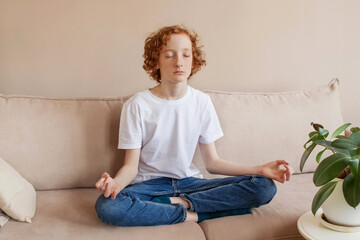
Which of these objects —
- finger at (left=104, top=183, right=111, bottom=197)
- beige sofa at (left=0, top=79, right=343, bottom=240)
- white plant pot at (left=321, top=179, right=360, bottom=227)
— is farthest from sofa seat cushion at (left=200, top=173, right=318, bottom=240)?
finger at (left=104, top=183, right=111, bottom=197)

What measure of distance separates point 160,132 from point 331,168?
0.75 meters

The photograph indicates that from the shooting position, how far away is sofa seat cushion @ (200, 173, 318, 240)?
1.52 meters

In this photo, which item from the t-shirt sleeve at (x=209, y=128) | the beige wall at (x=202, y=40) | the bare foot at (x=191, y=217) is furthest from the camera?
the beige wall at (x=202, y=40)

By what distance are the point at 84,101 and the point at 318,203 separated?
109 cm

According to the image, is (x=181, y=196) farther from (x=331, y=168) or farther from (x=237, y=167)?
(x=331, y=168)

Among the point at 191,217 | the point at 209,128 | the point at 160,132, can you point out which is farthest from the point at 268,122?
the point at 191,217

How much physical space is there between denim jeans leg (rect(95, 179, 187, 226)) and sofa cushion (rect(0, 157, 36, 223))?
252 millimetres

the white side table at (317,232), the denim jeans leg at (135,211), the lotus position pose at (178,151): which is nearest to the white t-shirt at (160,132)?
the lotus position pose at (178,151)

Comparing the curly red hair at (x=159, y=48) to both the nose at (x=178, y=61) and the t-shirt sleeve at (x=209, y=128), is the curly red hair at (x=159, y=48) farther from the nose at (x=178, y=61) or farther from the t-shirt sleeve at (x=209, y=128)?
the t-shirt sleeve at (x=209, y=128)

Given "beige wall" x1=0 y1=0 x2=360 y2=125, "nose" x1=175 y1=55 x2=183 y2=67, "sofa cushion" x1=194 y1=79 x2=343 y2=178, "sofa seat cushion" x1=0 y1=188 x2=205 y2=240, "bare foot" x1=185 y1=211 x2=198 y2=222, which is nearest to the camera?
"sofa seat cushion" x1=0 y1=188 x2=205 y2=240

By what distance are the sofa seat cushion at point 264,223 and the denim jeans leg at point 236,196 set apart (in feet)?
0.16

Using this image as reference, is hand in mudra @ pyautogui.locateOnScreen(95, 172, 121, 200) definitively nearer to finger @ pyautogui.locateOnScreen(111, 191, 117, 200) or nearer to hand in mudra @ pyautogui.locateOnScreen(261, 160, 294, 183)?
finger @ pyautogui.locateOnScreen(111, 191, 117, 200)

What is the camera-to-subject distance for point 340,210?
1314mm

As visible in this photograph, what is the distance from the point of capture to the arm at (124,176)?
1498 millimetres
